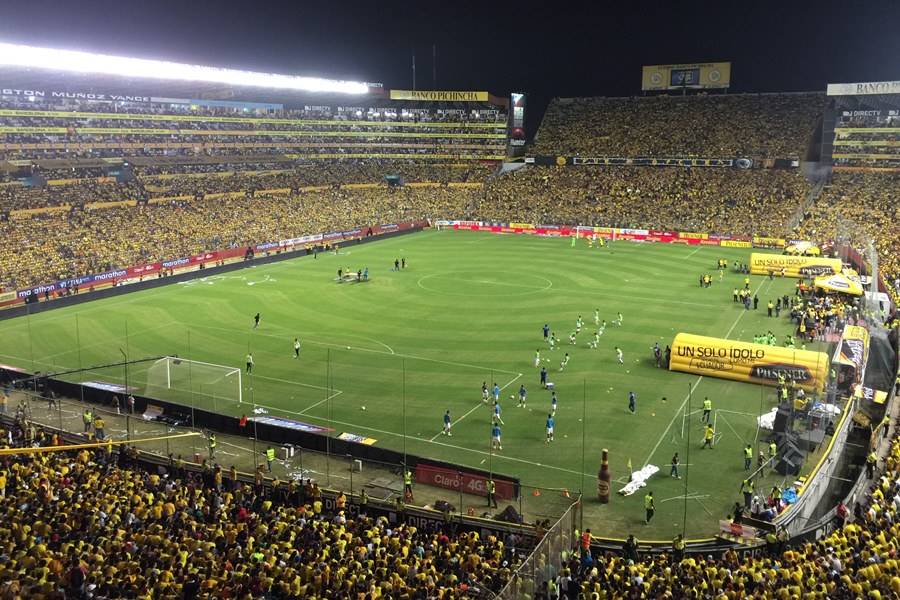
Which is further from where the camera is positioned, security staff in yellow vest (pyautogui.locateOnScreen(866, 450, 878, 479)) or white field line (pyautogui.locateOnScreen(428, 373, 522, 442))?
white field line (pyautogui.locateOnScreen(428, 373, 522, 442))

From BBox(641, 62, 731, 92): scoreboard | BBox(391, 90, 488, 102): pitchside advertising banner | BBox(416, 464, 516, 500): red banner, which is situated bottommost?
BBox(416, 464, 516, 500): red banner

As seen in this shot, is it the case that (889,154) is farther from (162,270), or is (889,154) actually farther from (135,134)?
(135,134)

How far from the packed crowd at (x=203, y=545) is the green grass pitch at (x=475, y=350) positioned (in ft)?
25.3

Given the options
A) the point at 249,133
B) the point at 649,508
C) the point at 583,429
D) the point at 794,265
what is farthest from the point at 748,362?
the point at 249,133

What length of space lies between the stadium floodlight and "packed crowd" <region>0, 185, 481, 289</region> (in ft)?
45.2

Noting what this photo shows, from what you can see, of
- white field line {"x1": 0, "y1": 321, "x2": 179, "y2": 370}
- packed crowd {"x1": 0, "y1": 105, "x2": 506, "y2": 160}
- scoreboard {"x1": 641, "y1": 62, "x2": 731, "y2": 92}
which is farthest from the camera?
scoreboard {"x1": 641, "y1": 62, "x2": 731, "y2": 92}

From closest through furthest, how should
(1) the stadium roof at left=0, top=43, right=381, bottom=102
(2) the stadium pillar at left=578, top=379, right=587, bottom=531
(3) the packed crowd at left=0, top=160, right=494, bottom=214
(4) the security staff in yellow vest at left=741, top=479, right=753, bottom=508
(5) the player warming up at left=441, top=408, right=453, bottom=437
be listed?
(2) the stadium pillar at left=578, top=379, right=587, bottom=531 → (4) the security staff in yellow vest at left=741, top=479, right=753, bottom=508 → (5) the player warming up at left=441, top=408, right=453, bottom=437 → (1) the stadium roof at left=0, top=43, right=381, bottom=102 → (3) the packed crowd at left=0, top=160, right=494, bottom=214

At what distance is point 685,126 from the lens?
11106 centimetres

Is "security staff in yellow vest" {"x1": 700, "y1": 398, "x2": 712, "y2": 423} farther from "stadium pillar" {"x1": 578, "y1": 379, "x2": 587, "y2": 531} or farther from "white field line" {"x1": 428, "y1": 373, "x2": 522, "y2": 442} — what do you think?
"white field line" {"x1": 428, "y1": 373, "x2": 522, "y2": 442}

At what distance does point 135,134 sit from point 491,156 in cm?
5769

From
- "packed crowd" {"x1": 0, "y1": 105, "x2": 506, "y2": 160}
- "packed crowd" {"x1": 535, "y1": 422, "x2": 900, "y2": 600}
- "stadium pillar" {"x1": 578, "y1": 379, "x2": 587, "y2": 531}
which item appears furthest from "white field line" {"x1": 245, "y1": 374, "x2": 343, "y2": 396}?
"packed crowd" {"x1": 0, "y1": 105, "x2": 506, "y2": 160}

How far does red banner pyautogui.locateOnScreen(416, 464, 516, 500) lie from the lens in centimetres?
2358

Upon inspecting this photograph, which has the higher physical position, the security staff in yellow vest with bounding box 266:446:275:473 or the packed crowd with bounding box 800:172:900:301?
the packed crowd with bounding box 800:172:900:301

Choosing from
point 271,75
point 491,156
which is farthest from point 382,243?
point 491,156
